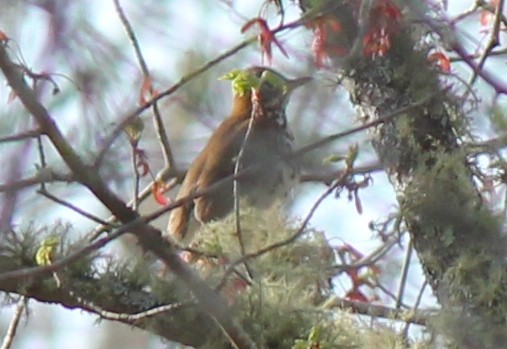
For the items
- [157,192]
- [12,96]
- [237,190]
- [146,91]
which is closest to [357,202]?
[237,190]

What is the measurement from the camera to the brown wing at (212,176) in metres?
3.83

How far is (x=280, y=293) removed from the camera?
8.97ft

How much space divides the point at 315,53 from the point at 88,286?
0.67m

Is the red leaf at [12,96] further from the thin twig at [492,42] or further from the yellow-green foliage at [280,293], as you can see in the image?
the thin twig at [492,42]

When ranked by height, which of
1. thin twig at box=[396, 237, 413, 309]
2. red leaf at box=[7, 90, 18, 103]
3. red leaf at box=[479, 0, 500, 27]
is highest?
red leaf at box=[479, 0, 500, 27]

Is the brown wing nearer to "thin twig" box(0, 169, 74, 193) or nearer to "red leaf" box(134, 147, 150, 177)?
"red leaf" box(134, 147, 150, 177)

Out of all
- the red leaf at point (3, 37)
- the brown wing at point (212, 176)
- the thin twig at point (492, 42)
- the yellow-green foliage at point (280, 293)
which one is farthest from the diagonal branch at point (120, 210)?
the brown wing at point (212, 176)

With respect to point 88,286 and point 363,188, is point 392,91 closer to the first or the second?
point 363,188

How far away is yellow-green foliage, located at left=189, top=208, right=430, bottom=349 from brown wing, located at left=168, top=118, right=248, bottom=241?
813mm

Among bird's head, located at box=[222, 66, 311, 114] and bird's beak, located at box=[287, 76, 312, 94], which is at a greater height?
bird's head, located at box=[222, 66, 311, 114]

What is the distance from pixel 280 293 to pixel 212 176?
131cm

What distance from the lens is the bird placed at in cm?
245

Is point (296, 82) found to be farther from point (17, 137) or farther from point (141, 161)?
point (17, 137)

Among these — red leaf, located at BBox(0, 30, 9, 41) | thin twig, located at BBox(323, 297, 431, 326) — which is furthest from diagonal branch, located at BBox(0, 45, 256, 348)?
thin twig, located at BBox(323, 297, 431, 326)
